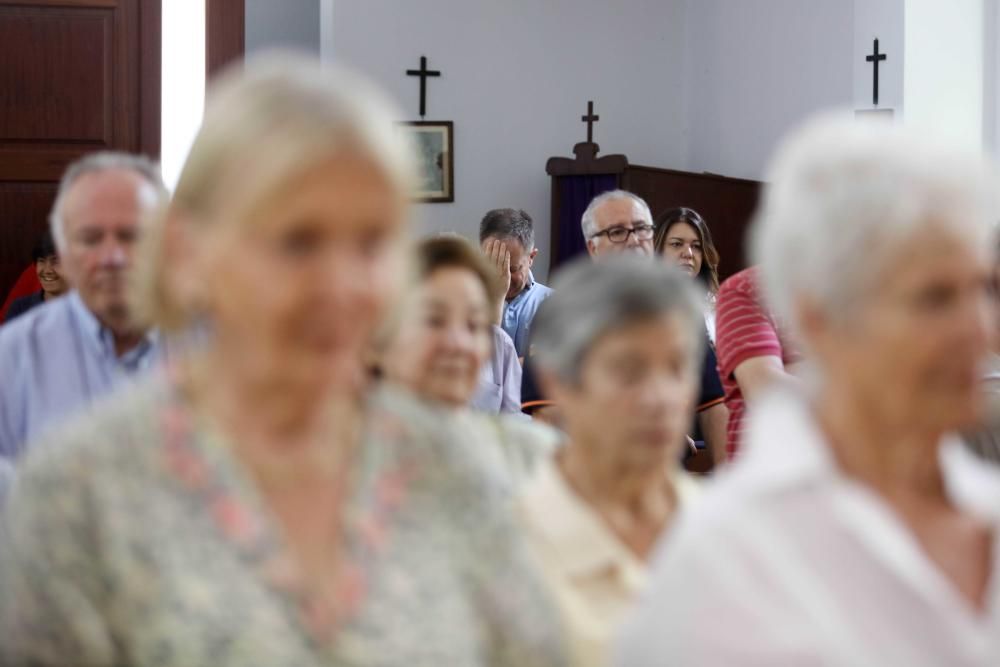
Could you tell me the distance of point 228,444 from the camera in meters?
1.32

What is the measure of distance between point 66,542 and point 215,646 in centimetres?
16

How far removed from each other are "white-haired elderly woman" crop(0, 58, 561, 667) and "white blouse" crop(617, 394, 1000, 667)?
0.16m

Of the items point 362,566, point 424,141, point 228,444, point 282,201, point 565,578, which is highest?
point 424,141

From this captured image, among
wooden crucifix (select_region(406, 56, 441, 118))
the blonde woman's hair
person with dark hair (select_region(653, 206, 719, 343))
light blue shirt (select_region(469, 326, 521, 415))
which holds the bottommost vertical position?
light blue shirt (select_region(469, 326, 521, 415))

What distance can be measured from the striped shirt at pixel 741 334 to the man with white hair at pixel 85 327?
1.45 metres

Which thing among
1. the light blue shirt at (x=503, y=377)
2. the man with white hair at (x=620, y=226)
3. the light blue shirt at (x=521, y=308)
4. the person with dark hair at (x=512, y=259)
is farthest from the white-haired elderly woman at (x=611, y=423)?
the person with dark hair at (x=512, y=259)

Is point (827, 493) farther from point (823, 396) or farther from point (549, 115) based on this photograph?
point (549, 115)

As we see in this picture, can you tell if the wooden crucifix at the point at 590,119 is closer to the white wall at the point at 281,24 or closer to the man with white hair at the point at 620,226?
the white wall at the point at 281,24

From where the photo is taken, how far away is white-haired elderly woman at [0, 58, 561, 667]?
4.11 feet

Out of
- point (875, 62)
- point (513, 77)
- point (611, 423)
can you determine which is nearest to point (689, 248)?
point (611, 423)

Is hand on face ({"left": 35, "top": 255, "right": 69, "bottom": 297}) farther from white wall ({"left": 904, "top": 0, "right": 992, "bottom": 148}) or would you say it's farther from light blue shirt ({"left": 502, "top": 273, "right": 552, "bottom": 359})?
white wall ({"left": 904, "top": 0, "right": 992, "bottom": 148})

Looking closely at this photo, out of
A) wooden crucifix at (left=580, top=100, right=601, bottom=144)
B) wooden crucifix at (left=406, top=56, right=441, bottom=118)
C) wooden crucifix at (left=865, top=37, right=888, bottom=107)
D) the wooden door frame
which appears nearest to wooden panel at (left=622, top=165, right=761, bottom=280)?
wooden crucifix at (left=580, top=100, right=601, bottom=144)

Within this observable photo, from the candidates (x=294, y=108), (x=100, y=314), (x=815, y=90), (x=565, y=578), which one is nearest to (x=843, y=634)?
(x=565, y=578)

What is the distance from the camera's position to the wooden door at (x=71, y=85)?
19.4ft
